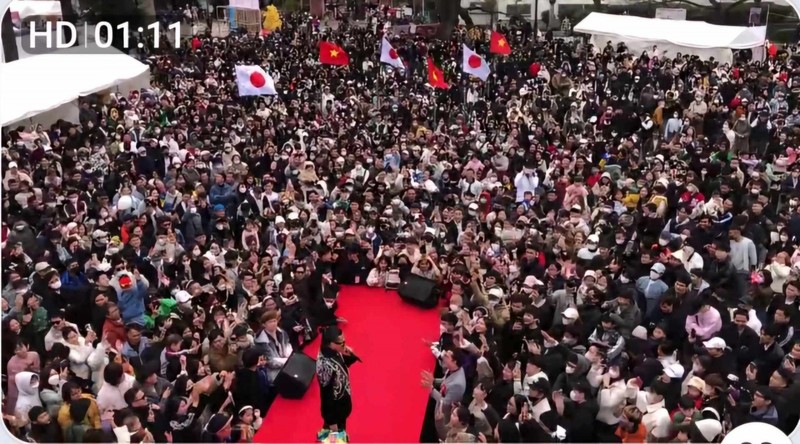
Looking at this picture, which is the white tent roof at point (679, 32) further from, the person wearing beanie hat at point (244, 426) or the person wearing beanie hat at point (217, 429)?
the person wearing beanie hat at point (217, 429)

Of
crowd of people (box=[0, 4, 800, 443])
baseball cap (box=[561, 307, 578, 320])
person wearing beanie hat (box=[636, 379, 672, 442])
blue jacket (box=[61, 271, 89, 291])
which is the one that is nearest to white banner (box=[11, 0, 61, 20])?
crowd of people (box=[0, 4, 800, 443])

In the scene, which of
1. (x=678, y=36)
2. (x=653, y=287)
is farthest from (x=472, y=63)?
(x=653, y=287)

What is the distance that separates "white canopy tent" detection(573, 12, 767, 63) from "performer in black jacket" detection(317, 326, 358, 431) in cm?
1595

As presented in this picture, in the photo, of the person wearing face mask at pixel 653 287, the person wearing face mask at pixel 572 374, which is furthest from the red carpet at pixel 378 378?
the person wearing face mask at pixel 653 287

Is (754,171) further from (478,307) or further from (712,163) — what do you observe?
(478,307)

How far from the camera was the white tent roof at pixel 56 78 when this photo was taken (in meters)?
13.8

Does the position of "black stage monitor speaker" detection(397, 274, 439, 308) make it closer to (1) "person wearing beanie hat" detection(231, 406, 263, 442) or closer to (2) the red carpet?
(2) the red carpet

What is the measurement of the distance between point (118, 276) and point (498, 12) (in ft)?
79.8

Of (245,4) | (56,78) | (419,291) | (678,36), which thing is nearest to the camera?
(419,291)

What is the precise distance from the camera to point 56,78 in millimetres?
15383

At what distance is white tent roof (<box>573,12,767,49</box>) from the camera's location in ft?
61.6

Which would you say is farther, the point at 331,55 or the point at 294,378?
the point at 331,55

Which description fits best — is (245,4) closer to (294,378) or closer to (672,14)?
(672,14)

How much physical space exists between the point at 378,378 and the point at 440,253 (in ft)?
7.68
